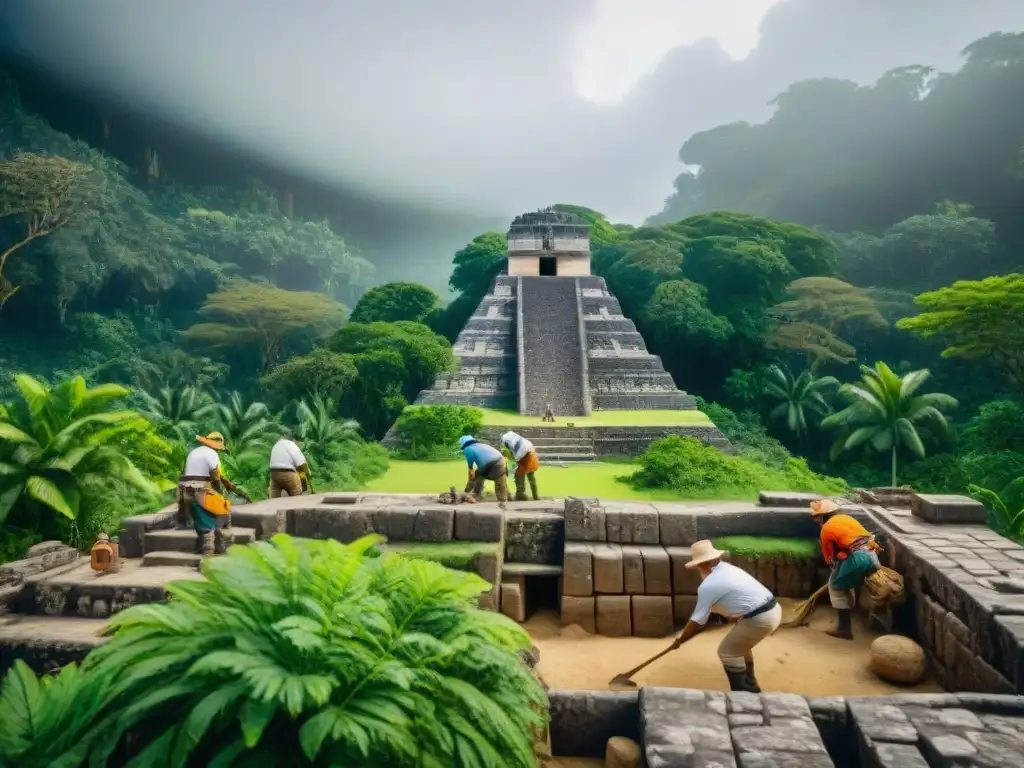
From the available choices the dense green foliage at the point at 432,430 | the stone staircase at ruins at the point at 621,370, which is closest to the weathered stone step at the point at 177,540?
the dense green foliage at the point at 432,430

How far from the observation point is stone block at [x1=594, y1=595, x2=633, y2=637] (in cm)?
613

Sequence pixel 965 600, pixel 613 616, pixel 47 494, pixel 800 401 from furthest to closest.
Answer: pixel 800 401, pixel 47 494, pixel 613 616, pixel 965 600

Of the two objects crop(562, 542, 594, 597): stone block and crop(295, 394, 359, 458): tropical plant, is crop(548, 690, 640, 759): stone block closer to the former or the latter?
crop(562, 542, 594, 597): stone block

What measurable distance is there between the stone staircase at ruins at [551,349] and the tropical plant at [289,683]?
54.9ft

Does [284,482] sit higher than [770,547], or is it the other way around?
[284,482]

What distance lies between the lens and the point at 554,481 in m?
12.9

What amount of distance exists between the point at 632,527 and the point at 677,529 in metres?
0.43

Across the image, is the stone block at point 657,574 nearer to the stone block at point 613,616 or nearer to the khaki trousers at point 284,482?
the stone block at point 613,616

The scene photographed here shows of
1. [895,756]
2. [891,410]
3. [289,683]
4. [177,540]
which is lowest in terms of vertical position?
[895,756]

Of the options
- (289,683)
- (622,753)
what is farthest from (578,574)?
(289,683)

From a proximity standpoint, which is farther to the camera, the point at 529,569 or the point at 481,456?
the point at 481,456

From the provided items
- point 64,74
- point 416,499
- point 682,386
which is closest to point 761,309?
point 682,386

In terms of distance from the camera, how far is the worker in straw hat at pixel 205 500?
246 inches

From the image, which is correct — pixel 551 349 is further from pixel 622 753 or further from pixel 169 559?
pixel 622 753
